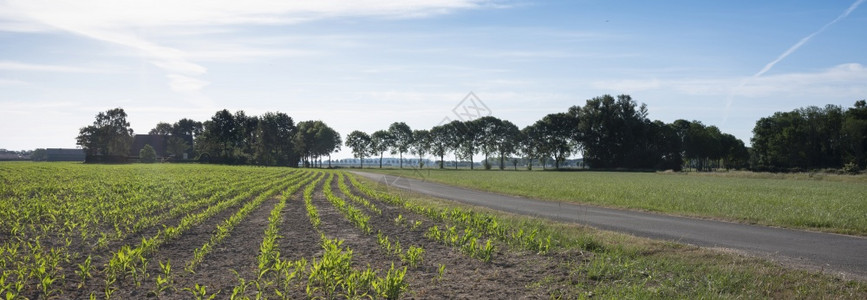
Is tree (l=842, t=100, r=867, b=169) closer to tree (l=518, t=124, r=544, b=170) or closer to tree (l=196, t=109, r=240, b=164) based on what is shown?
tree (l=518, t=124, r=544, b=170)

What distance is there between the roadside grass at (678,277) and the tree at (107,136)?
467ft

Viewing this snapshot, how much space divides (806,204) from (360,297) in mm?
23034

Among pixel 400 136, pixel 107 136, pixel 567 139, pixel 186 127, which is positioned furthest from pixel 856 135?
pixel 186 127

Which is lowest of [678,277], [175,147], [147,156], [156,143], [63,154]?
[678,277]

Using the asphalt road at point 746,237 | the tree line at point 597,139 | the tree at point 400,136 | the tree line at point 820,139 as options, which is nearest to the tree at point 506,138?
the tree line at point 597,139

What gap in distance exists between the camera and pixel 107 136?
13100 cm

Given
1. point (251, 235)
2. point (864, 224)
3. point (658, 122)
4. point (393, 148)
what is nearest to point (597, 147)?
point (658, 122)

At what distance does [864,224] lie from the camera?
1625 centimetres

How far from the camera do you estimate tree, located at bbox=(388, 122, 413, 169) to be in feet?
527

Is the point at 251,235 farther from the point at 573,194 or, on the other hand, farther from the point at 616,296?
the point at 573,194

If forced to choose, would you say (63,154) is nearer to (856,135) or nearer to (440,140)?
(440,140)

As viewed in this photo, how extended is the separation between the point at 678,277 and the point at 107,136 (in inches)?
5885

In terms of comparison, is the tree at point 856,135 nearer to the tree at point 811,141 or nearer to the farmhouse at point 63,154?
the tree at point 811,141

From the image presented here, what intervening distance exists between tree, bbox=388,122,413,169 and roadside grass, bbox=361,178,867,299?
149 m
